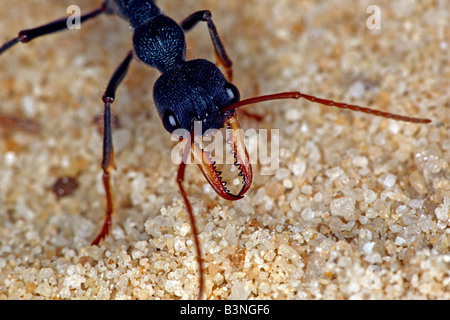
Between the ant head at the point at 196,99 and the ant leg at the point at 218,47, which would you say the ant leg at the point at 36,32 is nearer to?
the ant leg at the point at 218,47

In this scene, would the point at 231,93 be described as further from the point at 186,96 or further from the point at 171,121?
the point at 171,121

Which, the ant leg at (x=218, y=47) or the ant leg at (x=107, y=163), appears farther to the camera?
the ant leg at (x=218, y=47)

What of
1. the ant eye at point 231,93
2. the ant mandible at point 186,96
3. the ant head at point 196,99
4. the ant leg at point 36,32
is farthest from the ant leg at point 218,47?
the ant leg at point 36,32

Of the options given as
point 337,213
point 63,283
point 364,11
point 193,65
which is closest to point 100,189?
point 63,283

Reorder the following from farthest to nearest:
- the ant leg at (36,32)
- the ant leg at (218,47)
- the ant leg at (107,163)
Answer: the ant leg at (36,32), the ant leg at (218,47), the ant leg at (107,163)

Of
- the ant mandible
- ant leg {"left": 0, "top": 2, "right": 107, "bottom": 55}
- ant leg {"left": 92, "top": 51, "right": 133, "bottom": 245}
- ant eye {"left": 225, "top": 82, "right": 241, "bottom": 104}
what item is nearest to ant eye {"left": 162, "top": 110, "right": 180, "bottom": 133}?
the ant mandible

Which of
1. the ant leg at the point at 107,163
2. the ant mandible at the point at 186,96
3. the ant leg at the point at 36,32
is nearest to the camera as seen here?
the ant mandible at the point at 186,96
